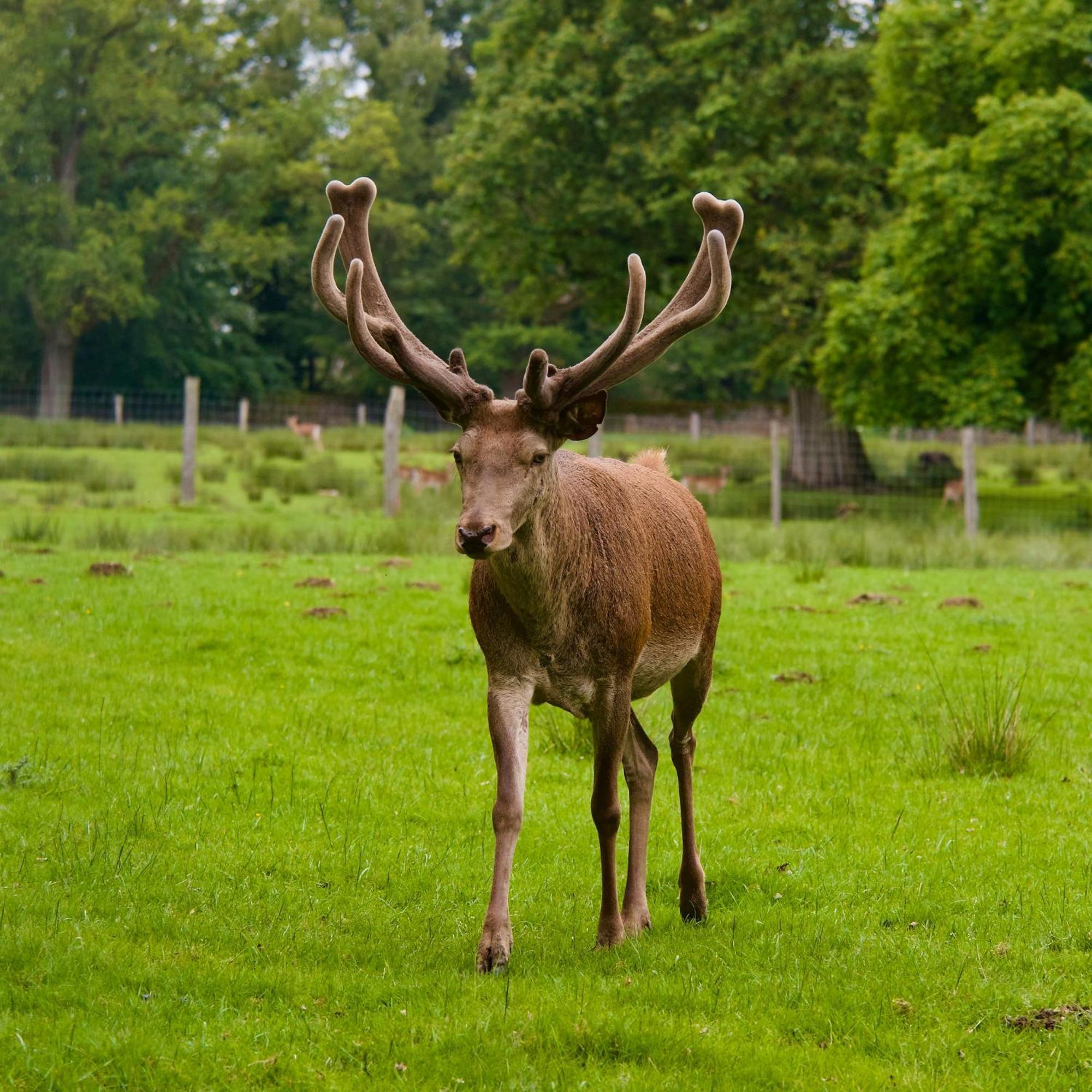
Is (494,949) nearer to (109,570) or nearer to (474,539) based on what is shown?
(474,539)

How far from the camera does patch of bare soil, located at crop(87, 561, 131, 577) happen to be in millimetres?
13312

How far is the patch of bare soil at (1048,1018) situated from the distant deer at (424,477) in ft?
68.7

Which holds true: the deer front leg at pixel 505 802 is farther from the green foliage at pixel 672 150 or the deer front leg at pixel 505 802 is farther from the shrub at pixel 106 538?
the green foliage at pixel 672 150

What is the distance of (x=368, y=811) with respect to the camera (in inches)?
273

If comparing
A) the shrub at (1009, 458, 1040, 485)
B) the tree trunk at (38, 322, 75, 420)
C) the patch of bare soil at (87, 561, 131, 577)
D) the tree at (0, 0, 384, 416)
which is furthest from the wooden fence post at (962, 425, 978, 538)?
the tree trunk at (38, 322, 75, 420)

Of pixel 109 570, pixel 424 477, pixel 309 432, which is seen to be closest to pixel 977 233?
pixel 424 477

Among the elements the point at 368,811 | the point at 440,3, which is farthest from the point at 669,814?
the point at 440,3

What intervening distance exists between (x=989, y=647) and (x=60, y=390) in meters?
42.1

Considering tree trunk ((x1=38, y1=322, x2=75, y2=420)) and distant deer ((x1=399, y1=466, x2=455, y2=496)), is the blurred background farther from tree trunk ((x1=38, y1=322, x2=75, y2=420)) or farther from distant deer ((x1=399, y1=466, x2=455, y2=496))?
distant deer ((x1=399, y1=466, x2=455, y2=496))

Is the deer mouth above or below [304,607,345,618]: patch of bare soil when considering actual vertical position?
above

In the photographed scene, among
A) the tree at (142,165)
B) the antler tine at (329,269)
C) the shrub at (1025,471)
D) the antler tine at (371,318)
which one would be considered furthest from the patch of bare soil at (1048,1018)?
the tree at (142,165)

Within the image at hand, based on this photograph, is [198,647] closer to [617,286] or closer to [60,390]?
[617,286]

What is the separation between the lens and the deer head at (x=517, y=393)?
460cm

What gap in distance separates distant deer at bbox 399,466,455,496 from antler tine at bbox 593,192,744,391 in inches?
773
